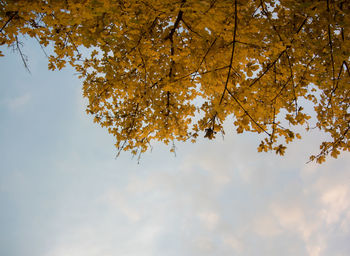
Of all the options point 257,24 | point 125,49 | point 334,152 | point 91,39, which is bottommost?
point 91,39

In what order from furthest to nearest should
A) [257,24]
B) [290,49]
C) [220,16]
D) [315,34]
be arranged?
[315,34] → [290,49] → [257,24] → [220,16]

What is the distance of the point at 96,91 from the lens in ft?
10.9

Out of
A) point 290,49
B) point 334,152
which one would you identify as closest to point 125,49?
point 290,49

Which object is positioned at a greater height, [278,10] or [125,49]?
[278,10]

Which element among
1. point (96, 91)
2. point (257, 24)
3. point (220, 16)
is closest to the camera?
point (220, 16)

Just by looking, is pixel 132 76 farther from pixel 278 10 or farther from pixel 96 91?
pixel 278 10

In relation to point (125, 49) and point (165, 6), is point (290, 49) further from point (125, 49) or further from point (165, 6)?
point (125, 49)

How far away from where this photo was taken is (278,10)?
273 cm

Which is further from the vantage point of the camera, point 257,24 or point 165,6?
point 257,24

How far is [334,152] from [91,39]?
12.6 ft

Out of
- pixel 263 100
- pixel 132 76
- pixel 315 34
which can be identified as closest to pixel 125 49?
pixel 132 76

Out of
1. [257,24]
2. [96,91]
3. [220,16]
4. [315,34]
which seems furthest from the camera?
[96,91]

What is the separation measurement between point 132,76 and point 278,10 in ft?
8.26

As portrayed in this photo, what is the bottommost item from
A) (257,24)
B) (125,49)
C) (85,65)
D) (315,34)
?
(257,24)
